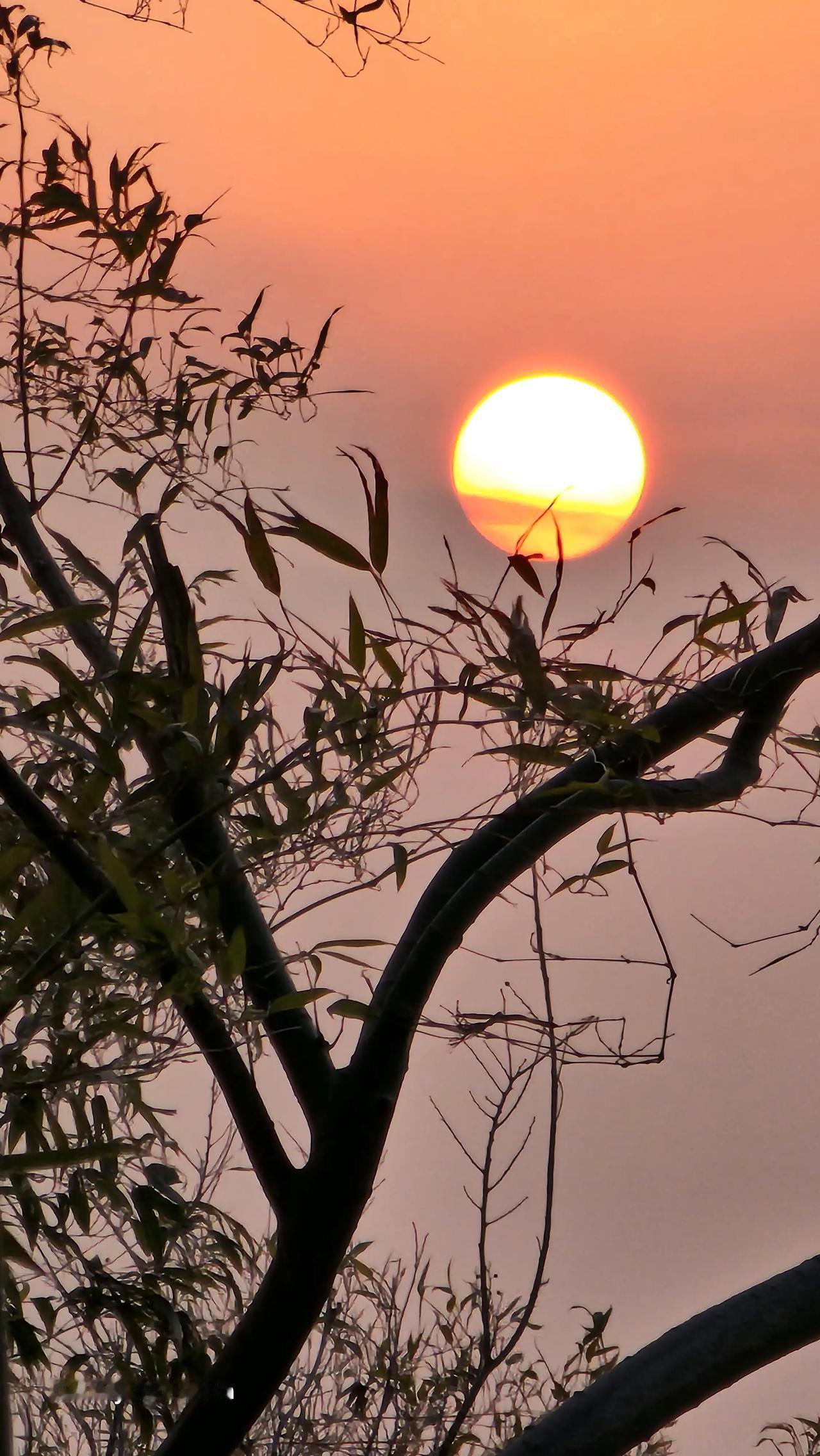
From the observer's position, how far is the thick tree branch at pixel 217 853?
40.1 inches

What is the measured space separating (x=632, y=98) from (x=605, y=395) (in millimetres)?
721

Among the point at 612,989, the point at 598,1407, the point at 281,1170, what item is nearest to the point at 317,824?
the point at 281,1170

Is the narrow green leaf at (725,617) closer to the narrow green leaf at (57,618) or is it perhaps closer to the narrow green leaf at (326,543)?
the narrow green leaf at (326,543)

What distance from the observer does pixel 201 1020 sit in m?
1.08

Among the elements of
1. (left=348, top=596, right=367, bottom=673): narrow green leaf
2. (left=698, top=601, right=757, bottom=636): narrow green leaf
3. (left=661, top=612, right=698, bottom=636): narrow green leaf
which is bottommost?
(left=348, top=596, right=367, bottom=673): narrow green leaf

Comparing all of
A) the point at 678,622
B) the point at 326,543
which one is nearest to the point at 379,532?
the point at 326,543

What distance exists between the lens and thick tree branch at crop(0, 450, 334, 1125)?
3.34ft

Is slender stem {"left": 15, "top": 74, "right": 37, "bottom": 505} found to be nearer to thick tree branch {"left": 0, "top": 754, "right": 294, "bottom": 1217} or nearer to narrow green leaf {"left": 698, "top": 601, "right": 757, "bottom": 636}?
thick tree branch {"left": 0, "top": 754, "right": 294, "bottom": 1217}

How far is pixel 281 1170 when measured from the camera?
3.87 feet

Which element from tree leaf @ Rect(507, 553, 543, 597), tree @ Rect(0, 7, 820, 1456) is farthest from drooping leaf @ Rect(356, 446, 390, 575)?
tree leaf @ Rect(507, 553, 543, 597)

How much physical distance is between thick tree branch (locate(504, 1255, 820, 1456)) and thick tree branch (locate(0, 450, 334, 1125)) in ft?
1.17

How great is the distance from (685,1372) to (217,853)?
63 centimetres

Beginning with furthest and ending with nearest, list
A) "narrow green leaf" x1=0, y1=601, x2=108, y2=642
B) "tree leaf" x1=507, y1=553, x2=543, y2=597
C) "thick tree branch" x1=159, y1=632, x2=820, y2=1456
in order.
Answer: "thick tree branch" x1=159, y1=632, x2=820, y2=1456 < "tree leaf" x1=507, y1=553, x2=543, y2=597 < "narrow green leaf" x1=0, y1=601, x2=108, y2=642

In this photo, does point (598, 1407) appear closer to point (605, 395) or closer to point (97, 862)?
point (97, 862)
